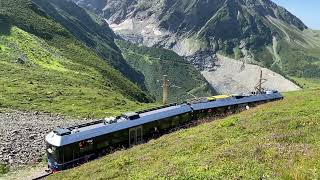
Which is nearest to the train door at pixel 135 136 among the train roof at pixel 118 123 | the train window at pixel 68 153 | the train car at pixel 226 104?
the train roof at pixel 118 123

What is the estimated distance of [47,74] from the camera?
358ft

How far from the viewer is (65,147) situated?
3772 centimetres

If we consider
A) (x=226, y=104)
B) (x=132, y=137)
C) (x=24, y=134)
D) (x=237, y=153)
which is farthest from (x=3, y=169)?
(x=226, y=104)

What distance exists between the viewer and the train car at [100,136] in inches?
1494

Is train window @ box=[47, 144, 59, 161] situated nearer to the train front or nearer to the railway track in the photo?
the train front

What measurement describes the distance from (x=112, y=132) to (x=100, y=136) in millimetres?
1503

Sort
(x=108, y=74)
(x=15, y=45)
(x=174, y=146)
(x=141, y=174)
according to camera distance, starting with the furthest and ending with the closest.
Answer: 1. (x=108, y=74)
2. (x=15, y=45)
3. (x=174, y=146)
4. (x=141, y=174)

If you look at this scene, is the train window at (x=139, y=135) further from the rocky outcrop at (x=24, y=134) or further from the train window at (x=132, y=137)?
the rocky outcrop at (x=24, y=134)

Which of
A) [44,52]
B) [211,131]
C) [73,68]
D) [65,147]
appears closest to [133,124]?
[65,147]

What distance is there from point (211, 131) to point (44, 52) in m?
116

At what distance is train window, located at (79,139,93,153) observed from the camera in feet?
127

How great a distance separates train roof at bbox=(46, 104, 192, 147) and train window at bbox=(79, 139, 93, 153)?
0.39 meters

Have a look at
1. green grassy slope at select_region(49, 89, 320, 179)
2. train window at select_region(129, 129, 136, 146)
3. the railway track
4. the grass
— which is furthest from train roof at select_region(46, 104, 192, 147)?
the grass

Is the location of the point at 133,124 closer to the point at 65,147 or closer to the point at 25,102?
the point at 65,147
